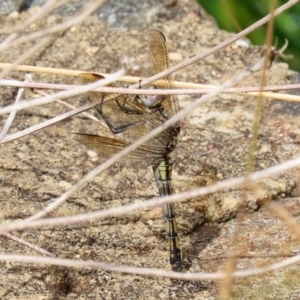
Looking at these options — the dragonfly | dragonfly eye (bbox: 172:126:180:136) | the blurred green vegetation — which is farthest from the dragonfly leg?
the blurred green vegetation

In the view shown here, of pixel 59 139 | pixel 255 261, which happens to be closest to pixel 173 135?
pixel 59 139

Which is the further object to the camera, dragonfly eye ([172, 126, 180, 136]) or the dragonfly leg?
dragonfly eye ([172, 126, 180, 136])

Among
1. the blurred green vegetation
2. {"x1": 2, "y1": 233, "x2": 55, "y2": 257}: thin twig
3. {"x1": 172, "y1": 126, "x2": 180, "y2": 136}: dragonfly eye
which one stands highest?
the blurred green vegetation

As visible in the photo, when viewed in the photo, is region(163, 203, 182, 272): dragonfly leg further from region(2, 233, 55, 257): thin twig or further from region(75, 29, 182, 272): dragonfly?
region(2, 233, 55, 257): thin twig

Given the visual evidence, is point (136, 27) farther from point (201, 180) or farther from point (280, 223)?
point (280, 223)

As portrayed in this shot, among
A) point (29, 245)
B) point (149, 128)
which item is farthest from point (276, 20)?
point (29, 245)

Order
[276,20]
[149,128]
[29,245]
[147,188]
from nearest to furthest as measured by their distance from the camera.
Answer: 1. [29,245]
2. [147,188]
3. [149,128]
4. [276,20]

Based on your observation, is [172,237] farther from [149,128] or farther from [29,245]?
[149,128]

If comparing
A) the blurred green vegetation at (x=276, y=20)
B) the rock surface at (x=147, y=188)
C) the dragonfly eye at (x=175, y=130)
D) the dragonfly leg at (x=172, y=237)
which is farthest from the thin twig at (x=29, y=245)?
the blurred green vegetation at (x=276, y=20)

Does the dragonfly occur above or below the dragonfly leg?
above
